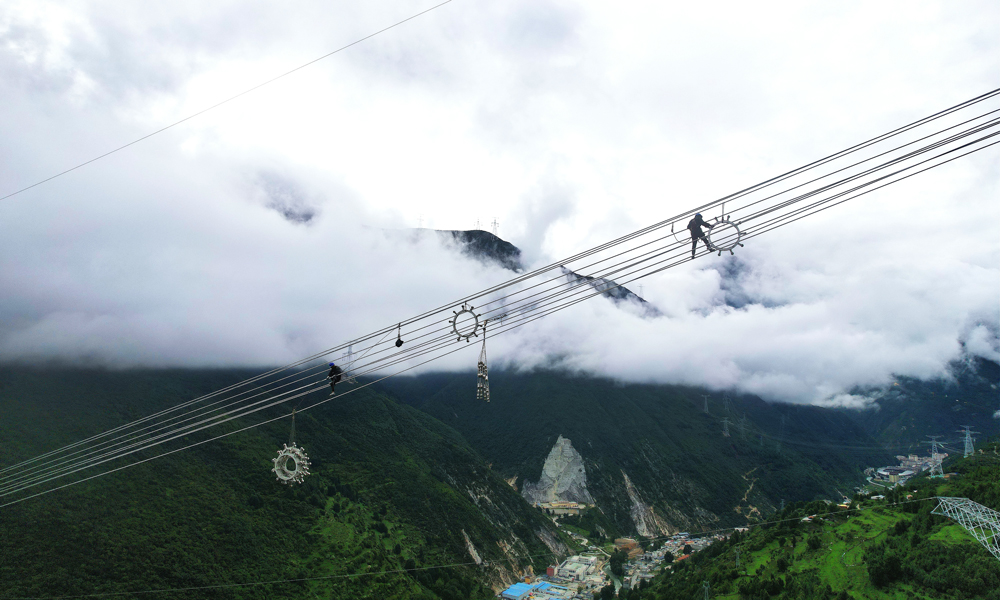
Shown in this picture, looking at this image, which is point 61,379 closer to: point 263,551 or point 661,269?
point 263,551

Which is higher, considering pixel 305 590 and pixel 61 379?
pixel 61 379

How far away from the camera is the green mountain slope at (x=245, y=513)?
63.4 meters

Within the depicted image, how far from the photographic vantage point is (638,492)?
6658 inches

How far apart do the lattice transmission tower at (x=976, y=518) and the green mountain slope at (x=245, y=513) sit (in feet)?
226

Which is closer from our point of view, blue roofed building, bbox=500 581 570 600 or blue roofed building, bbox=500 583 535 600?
blue roofed building, bbox=500 583 535 600

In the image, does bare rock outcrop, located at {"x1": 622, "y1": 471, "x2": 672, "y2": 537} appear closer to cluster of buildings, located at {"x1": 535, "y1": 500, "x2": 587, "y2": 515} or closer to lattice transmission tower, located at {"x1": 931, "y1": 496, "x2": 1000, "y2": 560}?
cluster of buildings, located at {"x1": 535, "y1": 500, "x2": 587, "y2": 515}

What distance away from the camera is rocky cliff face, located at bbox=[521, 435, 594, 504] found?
161m

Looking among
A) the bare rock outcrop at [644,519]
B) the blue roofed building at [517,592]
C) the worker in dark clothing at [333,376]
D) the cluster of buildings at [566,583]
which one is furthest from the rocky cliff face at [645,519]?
the worker in dark clothing at [333,376]

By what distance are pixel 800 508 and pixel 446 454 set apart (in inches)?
3211

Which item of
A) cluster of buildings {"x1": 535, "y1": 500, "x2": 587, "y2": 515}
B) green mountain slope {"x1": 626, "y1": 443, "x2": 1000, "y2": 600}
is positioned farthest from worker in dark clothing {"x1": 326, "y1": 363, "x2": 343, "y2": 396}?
cluster of buildings {"x1": 535, "y1": 500, "x2": 587, "y2": 515}

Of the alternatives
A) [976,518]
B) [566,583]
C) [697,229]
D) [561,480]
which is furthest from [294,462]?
[561,480]

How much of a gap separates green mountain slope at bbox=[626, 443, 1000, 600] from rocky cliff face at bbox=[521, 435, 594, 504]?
231ft

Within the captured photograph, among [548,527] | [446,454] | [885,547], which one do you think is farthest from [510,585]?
[885,547]

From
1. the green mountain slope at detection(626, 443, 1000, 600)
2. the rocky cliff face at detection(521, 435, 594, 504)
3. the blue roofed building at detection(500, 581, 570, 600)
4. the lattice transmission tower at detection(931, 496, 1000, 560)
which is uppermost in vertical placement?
the rocky cliff face at detection(521, 435, 594, 504)
